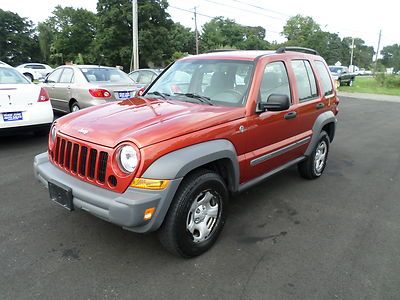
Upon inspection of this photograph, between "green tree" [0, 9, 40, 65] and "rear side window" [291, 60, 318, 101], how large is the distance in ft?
224

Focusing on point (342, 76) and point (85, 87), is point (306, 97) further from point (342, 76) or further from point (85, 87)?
point (342, 76)

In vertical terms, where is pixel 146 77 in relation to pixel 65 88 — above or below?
above

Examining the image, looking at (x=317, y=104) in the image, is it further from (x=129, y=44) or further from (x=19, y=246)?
(x=129, y=44)

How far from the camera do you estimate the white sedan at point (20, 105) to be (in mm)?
5809

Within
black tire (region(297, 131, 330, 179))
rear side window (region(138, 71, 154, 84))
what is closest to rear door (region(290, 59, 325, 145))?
black tire (region(297, 131, 330, 179))

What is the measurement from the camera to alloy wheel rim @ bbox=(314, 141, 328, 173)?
16.6ft

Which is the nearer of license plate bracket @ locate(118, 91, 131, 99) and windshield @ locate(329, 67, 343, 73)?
license plate bracket @ locate(118, 91, 131, 99)

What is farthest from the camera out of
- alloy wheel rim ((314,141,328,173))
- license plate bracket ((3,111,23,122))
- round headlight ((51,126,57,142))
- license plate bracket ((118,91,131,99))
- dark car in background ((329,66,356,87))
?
dark car in background ((329,66,356,87))

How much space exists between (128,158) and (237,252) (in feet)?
4.32

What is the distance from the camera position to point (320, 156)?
203 inches

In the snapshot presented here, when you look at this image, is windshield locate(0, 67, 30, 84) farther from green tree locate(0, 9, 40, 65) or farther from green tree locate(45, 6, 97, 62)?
green tree locate(0, 9, 40, 65)

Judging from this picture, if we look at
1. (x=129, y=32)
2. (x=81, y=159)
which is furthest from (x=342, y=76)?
(x=81, y=159)

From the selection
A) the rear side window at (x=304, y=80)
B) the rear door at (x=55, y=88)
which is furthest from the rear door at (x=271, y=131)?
the rear door at (x=55, y=88)

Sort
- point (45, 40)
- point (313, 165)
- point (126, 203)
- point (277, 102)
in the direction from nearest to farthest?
point (126, 203) < point (277, 102) < point (313, 165) < point (45, 40)
